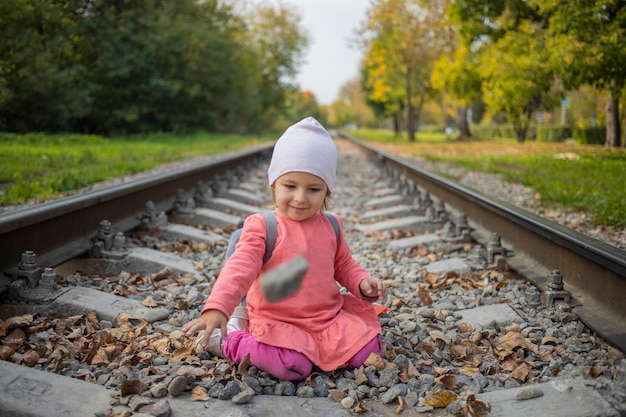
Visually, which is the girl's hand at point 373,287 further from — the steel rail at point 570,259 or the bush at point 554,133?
the bush at point 554,133

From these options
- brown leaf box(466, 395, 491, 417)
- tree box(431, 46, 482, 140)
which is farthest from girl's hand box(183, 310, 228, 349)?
tree box(431, 46, 482, 140)

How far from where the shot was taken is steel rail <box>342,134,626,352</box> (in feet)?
9.29

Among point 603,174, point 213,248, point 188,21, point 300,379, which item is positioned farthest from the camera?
point 188,21

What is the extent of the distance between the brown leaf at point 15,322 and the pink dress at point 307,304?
1.01 m

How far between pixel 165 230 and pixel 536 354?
3.43 metres

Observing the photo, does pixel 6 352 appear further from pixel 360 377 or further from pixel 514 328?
pixel 514 328

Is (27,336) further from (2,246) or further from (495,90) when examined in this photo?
(495,90)

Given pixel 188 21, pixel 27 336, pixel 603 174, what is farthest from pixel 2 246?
pixel 188 21

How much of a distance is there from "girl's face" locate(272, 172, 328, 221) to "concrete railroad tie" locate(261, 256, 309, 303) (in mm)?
1281

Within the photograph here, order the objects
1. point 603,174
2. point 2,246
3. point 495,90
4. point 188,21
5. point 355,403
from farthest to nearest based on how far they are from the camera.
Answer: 1. point 188,21
2. point 495,90
3. point 603,174
4. point 2,246
5. point 355,403

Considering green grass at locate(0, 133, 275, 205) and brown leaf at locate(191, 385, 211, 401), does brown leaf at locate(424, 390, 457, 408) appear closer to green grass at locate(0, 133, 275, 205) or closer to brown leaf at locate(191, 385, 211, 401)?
brown leaf at locate(191, 385, 211, 401)

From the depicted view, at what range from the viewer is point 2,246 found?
3174 millimetres

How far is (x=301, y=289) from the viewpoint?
8.87ft

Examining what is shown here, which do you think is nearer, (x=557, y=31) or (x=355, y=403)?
(x=355, y=403)
